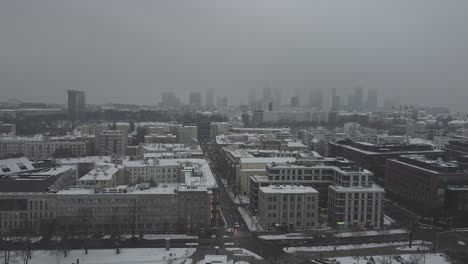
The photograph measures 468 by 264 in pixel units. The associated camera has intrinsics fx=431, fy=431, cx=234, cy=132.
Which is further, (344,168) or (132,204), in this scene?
(344,168)

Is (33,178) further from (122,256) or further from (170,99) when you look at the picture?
(170,99)

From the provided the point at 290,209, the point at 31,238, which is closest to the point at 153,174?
the point at 31,238

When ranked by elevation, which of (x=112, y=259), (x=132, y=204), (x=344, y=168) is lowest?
(x=112, y=259)

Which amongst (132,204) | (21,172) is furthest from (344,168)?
(21,172)

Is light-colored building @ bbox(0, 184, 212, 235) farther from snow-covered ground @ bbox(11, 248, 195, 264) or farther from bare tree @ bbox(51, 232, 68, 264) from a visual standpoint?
snow-covered ground @ bbox(11, 248, 195, 264)

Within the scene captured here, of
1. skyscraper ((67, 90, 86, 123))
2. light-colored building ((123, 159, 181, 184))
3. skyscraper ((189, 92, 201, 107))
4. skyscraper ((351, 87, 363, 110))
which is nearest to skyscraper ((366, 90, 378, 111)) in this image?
skyscraper ((351, 87, 363, 110))

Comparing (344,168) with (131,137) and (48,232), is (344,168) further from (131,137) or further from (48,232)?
(131,137)
